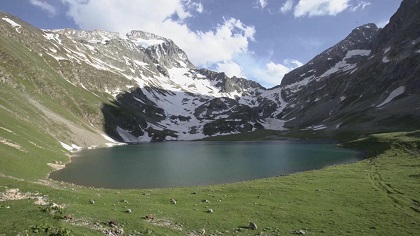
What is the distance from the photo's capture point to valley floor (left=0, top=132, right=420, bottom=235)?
76.5 feet

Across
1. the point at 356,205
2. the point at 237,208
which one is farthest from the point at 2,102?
the point at 356,205

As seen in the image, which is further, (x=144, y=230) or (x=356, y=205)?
(x=356, y=205)

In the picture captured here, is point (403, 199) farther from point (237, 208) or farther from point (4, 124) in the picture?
point (4, 124)

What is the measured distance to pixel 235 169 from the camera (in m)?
76.4

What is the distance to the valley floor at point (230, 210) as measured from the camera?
918 inches

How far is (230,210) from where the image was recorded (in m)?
32.2

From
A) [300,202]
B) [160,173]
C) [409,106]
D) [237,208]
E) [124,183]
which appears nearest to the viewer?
[237,208]

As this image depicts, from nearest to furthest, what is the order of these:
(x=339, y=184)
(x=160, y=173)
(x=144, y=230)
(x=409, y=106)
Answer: (x=144, y=230), (x=339, y=184), (x=160, y=173), (x=409, y=106)

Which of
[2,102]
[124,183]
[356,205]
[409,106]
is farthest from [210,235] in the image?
[409,106]

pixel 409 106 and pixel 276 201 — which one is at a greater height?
pixel 409 106

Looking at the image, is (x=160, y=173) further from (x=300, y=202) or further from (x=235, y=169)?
(x=300, y=202)

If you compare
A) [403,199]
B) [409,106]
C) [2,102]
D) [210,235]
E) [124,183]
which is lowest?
[124,183]

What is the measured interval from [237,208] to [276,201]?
20.4 feet

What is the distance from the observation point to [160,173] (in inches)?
2793
